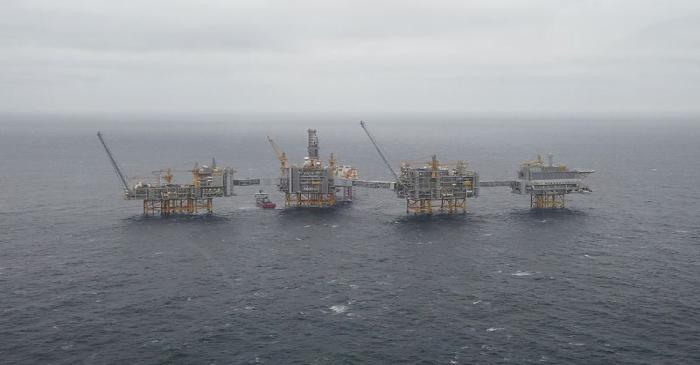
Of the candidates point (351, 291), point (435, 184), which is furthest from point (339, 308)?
point (435, 184)

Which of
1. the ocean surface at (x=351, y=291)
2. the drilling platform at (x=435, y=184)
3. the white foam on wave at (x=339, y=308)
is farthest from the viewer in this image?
the drilling platform at (x=435, y=184)

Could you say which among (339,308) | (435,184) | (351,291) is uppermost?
(435,184)

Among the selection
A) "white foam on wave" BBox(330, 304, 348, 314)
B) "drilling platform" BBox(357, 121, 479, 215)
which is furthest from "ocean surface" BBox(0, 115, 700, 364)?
"drilling platform" BBox(357, 121, 479, 215)

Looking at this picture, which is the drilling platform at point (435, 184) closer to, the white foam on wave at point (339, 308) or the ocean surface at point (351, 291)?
the ocean surface at point (351, 291)

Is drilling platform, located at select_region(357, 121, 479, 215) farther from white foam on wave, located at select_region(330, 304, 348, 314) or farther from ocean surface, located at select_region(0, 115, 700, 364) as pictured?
white foam on wave, located at select_region(330, 304, 348, 314)

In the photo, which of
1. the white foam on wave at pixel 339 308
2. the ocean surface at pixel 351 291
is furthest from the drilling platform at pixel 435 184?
the white foam on wave at pixel 339 308

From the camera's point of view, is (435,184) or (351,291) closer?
(351,291)

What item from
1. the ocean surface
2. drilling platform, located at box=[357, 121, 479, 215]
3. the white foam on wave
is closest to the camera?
the ocean surface

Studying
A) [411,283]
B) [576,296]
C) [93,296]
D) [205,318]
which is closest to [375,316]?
[411,283]

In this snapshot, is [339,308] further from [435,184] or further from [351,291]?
[435,184]
